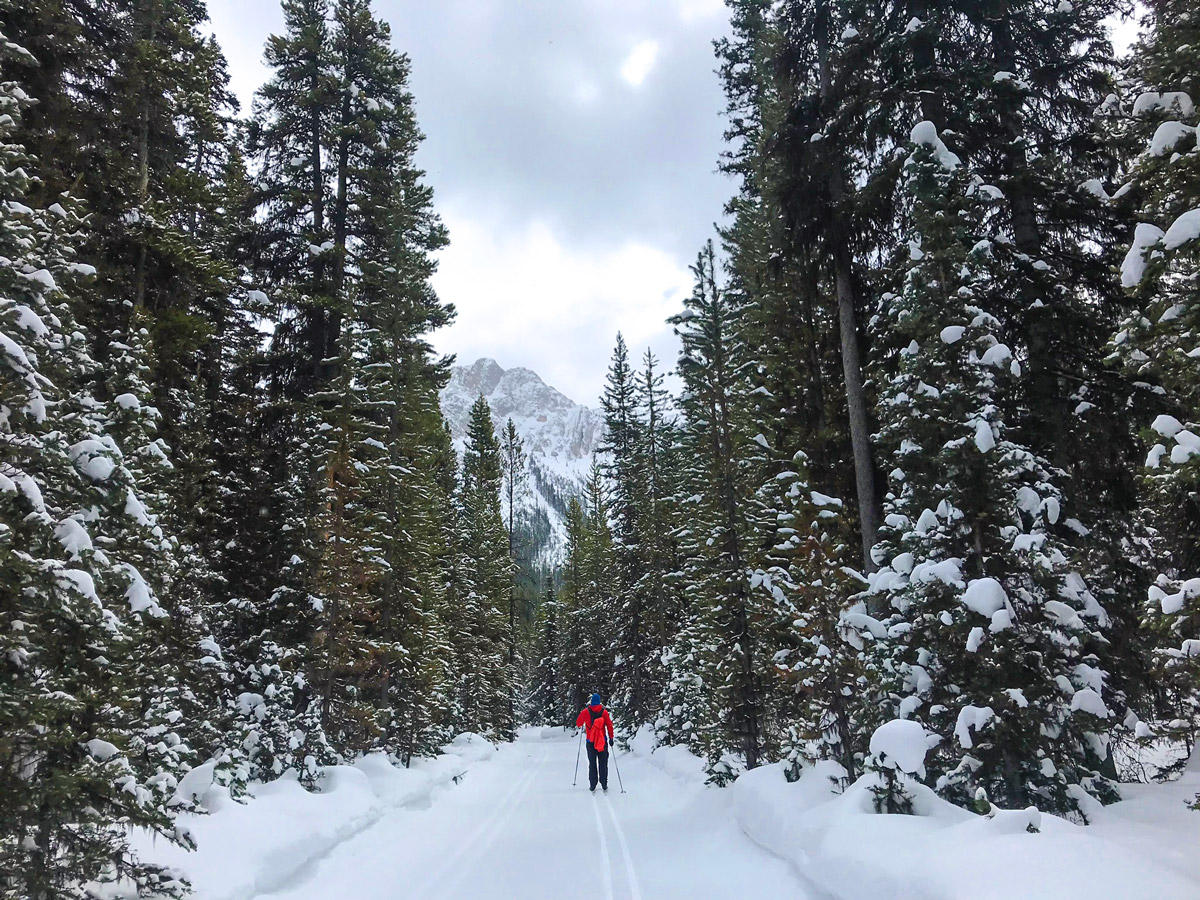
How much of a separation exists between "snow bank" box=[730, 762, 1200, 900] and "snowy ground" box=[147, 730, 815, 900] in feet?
2.50

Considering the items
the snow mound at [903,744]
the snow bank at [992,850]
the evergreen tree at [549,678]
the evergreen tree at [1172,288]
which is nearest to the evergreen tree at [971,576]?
the snow mound at [903,744]

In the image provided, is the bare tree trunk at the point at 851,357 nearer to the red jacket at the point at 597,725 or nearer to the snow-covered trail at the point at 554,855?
the snow-covered trail at the point at 554,855

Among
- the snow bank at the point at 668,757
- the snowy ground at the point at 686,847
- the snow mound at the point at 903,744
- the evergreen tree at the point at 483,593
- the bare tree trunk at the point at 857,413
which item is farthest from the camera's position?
the evergreen tree at the point at 483,593

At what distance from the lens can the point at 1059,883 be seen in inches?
185

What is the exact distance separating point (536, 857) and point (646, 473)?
76.7 ft

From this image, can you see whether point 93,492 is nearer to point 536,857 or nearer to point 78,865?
point 78,865

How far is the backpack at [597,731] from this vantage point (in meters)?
18.8

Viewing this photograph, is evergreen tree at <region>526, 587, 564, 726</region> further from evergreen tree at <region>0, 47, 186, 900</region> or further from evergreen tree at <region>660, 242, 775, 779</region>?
evergreen tree at <region>0, 47, 186, 900</region>

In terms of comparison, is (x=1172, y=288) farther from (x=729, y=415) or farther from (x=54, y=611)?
(x=729, y=415)

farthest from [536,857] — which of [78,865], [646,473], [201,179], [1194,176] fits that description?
[646,473]

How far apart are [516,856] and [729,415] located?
12.8m

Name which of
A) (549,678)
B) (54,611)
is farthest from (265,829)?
(549,678)

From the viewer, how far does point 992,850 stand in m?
5.42

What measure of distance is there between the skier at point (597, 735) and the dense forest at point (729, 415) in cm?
288
